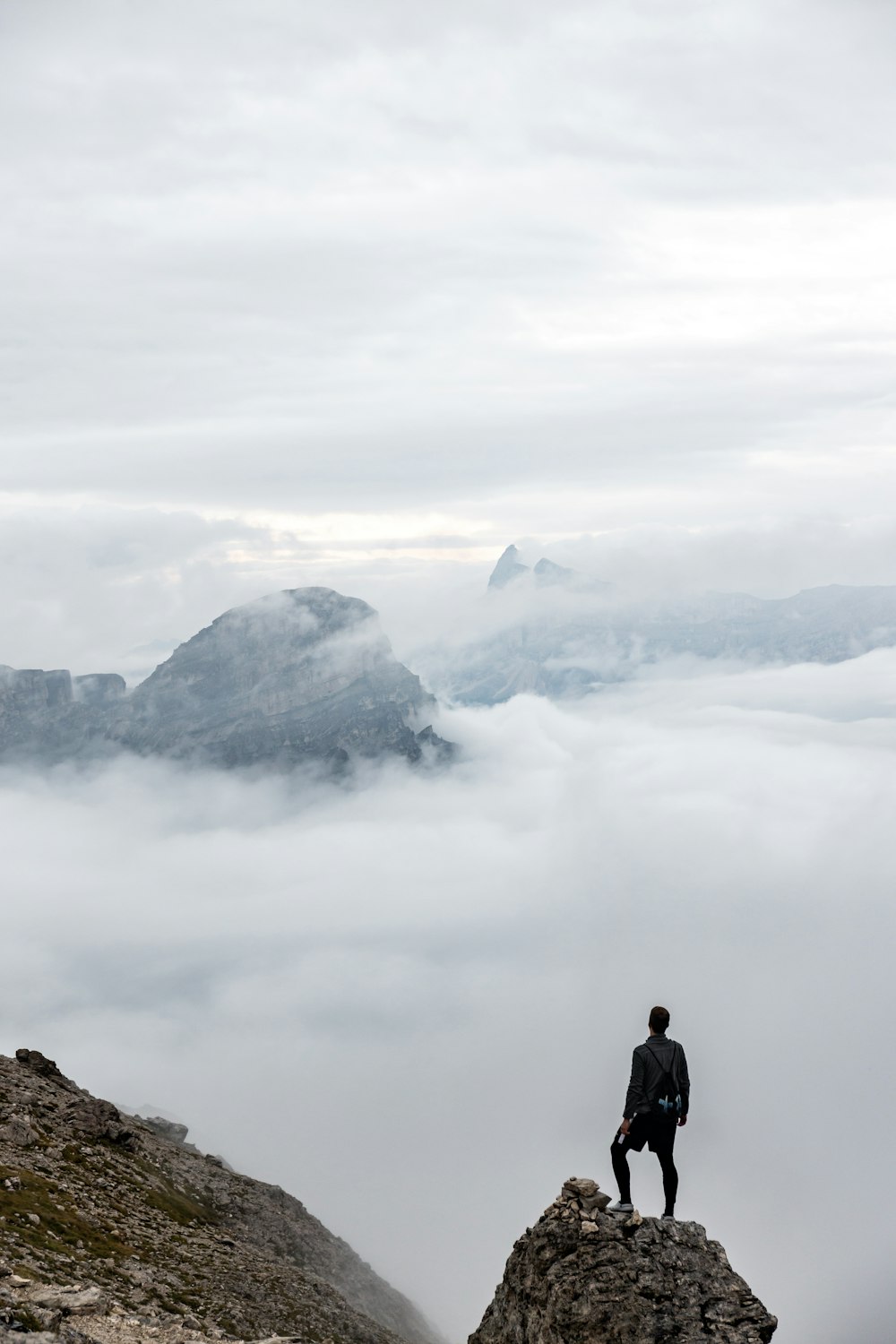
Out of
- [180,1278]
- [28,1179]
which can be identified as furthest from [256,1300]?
[28,1179]

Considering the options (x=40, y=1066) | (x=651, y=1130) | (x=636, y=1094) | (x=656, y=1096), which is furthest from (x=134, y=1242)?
(x=656, y=1096)

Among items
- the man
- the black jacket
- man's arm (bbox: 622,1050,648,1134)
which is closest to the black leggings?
the man

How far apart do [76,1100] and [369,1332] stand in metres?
24.1

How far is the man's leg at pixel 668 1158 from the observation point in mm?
23453

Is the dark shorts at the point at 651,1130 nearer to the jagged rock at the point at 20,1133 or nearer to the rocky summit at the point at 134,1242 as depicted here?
the rocky summit at the point at 134,1242

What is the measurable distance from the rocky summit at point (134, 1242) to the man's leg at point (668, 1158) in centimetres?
1204

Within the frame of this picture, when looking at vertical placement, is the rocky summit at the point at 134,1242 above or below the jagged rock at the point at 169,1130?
above

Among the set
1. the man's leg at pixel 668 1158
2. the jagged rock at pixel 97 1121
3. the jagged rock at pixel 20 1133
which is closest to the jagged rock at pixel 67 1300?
the man's leg at pixel 668 1158

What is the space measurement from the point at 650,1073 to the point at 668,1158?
102 inches

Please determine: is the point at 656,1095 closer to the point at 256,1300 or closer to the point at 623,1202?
the point at 623,1202

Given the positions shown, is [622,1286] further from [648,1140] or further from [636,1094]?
[636,1094]

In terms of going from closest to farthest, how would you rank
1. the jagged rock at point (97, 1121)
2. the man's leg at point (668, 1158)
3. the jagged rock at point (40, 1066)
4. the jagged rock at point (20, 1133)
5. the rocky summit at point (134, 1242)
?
1. the man's leg at point (668, 1158)
2. the rocky summit at point (134, 1242)
3. the jagged rock at point (20, 1133)
4. the jagged rock at point (97, 1121)
5. the jagged rock at point (40, 1066)

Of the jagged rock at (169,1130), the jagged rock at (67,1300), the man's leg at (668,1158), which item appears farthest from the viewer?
the jagged rock at (169,1130)

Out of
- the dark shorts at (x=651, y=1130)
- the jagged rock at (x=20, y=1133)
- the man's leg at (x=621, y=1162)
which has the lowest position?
the jagged rock at (x=20, y=1133)
